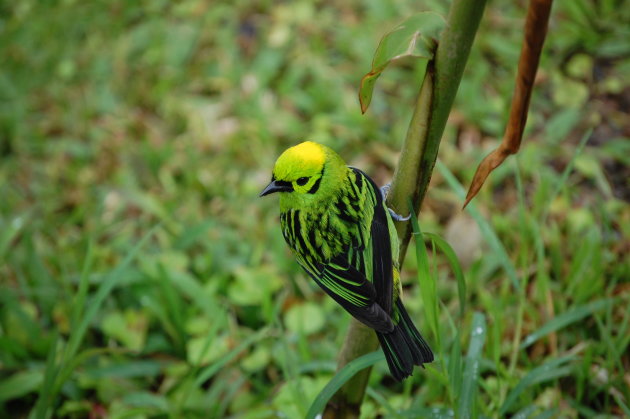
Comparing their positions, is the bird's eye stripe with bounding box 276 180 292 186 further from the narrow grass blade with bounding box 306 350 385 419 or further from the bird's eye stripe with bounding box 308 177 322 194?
the narrow grass blade with bounding box 306 350 385 419

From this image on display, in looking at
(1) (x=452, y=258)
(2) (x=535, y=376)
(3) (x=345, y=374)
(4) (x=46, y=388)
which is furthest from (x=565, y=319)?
(4) (x=46, y=388)

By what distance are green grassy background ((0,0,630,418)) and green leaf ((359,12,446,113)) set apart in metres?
0.63

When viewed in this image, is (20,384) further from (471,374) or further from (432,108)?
(432,108)

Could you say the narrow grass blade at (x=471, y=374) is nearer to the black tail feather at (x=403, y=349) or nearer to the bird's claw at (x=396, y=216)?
the black tail feather at (x=403, y=349)

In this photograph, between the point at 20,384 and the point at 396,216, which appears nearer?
the point at 396,216

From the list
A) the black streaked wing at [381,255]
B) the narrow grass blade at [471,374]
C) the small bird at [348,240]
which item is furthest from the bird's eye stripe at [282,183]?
the narrow grass blade at [471,374]

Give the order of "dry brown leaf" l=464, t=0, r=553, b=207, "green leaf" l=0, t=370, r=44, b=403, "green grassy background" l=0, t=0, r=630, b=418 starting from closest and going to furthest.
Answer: "dry brown leaf" l=464, t=0, r=553, b=207
"green grassy background" l=0, t=0, r=630, b=418
"green leaf" l=0, t=370, r=44, b=403

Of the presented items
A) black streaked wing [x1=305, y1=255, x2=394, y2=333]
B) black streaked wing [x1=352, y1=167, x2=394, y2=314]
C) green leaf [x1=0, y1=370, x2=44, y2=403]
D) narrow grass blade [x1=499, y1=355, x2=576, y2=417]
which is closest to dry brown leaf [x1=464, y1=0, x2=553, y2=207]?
black streaked wing [x1=352, y1=167, x2=394, y2=314]

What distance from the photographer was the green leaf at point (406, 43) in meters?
1.16

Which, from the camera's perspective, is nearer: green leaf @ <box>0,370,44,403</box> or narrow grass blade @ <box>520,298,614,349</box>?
narrow grass blade @ <box>520,298,614,349</box>

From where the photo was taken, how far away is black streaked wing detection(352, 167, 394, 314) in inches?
54.9

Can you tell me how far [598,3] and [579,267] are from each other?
6.98 feet

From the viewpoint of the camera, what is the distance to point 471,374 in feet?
5.74

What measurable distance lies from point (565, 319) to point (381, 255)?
4.04ft
